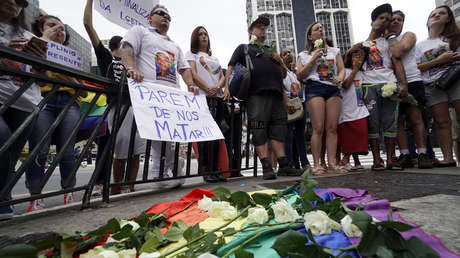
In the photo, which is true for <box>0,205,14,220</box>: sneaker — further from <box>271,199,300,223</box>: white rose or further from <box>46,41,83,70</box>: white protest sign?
<box>271,199,300,223</box>: white rose

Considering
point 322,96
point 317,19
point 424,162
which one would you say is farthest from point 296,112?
point 317,19

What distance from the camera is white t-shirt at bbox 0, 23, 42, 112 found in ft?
5.76

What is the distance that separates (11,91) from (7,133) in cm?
34

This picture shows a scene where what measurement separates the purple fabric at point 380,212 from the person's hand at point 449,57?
328 centimetres

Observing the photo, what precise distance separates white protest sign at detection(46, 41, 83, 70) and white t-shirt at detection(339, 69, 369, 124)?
131 inches

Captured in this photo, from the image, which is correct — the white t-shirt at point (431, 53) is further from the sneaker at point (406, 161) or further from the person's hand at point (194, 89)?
the person's hand at point (194, 89)

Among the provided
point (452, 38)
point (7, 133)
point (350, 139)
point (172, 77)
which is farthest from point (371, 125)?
point (7, 133)

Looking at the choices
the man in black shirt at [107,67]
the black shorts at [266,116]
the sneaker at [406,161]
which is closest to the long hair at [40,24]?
the man in black shirt at [107,67]

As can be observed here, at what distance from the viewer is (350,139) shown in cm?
343

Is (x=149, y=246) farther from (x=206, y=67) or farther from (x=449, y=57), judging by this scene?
(x=449, y=57)

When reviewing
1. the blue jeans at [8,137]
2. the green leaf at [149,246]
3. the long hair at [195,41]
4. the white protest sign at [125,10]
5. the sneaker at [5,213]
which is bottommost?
the sneaker at [5,213]

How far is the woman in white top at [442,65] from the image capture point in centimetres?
324

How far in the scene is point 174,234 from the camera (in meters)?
0.85

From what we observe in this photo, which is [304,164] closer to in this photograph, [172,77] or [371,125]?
[371,125]
